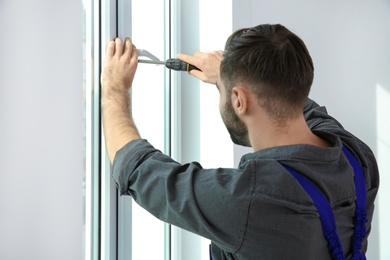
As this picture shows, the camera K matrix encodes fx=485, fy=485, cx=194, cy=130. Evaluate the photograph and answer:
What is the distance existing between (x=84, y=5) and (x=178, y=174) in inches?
→ 14.7

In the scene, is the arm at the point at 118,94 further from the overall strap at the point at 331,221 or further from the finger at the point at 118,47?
the overall strap at the point at 331,221

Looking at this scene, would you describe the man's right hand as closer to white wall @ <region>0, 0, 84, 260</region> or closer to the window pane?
the window pane

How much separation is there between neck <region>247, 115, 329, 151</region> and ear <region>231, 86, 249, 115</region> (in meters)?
0.03

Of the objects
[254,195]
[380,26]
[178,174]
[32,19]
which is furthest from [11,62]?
[380,26]

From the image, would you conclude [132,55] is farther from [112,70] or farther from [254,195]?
[254,195]

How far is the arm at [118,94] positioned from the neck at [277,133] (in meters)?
0.23

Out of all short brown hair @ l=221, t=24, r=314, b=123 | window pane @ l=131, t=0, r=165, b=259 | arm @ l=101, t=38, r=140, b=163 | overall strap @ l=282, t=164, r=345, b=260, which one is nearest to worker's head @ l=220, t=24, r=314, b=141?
short brown hair @ l=221, t=24, r=314, b=123

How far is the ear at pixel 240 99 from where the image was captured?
0.91 metres

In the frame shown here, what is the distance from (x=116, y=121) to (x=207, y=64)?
34cm

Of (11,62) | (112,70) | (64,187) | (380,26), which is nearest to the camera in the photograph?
(11,62)

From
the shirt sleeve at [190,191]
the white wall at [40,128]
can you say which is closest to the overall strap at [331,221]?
the shirt sleeve at [190,191]

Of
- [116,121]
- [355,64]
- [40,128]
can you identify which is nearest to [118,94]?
[116,121]

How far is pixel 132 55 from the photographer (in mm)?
1084

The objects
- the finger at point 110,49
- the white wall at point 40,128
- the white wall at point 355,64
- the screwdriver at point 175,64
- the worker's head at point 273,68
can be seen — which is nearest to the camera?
the white wall at point 40,128
